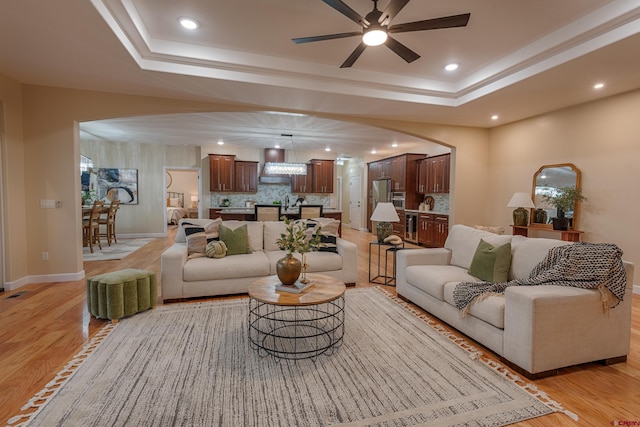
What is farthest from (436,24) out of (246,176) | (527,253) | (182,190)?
(182,190)

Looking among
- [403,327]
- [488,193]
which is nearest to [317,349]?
[403,327]

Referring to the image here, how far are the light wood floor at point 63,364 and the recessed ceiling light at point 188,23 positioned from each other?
3008mm

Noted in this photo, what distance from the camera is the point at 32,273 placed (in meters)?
4.12

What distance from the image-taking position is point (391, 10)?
2.18 m

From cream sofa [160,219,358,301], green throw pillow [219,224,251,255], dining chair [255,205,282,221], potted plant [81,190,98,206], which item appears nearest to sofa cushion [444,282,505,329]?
cream sofa [160,219,358,301]

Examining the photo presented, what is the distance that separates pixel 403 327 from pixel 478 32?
302 centimetres

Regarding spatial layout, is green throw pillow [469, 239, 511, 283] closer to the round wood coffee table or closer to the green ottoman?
the round wood coffee table

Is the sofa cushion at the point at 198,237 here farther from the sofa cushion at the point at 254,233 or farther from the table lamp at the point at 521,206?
the table lamp at the point at 521,206

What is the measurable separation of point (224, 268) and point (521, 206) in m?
4.53

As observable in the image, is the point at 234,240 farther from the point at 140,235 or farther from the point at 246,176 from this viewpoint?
the point at 140,235

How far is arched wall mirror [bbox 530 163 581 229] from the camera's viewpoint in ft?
14.9

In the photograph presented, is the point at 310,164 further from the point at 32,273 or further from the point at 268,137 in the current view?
the point at 32,273

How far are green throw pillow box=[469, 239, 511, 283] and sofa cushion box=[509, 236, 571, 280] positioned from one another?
0.07 meters

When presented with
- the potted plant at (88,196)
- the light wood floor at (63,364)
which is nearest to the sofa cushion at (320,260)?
the light wood floor at (63,364)
